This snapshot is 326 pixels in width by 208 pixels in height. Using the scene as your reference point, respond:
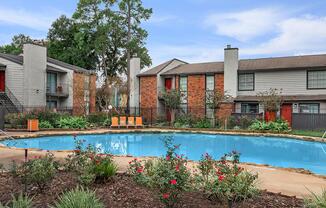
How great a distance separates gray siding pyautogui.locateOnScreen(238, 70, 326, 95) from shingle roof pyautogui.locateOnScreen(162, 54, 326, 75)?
22.3 inches

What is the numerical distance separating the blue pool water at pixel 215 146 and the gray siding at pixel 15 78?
11.6 metres

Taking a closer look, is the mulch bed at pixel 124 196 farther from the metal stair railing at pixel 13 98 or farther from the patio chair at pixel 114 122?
the metal stair railing at pixel 13 98

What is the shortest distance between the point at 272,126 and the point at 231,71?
23.2ft

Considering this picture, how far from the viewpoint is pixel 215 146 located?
17.3 m

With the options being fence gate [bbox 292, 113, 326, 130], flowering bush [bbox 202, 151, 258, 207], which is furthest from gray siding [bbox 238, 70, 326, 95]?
flowering bush [bbox 202, 151, 258, 207]

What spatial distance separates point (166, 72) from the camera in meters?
31.3

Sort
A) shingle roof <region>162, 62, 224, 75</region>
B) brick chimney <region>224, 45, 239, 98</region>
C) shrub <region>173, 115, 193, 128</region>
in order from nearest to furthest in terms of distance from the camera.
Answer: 1. shrub <region>173, 115, 193, 128</region>
2. brick chimney <region>224, 45, 239, 98</region>
3. shingle roof <region>162, 62, 224, 75</region>

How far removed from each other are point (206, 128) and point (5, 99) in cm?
1696

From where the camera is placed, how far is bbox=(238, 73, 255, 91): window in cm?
2736

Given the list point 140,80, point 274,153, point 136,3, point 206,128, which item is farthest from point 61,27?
point 274,153

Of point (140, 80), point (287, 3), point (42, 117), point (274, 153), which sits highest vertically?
point (287, 3)

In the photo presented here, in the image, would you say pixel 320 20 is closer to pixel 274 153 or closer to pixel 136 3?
pixel 274 153

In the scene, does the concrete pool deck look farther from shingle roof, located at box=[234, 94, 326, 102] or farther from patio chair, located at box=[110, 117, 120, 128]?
shingle roof, located at box=[234, 94, 326, 102]

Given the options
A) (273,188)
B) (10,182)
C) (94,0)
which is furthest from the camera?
(94,0)
